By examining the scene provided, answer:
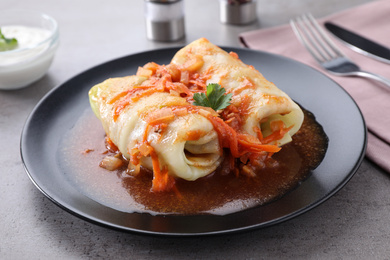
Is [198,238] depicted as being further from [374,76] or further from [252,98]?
[374,76]

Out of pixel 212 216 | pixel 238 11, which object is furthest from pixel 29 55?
pixel 212 216

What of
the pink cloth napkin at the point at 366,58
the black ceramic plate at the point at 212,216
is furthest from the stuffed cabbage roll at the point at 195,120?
the pink cloth napkin at the point at 366,58

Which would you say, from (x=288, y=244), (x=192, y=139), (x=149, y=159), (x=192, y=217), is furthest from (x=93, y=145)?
(x=288, y=244)

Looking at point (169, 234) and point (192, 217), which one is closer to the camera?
point (169, 234)

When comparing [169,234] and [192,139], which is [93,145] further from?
[169,234]

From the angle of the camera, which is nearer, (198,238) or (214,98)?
(198,238)

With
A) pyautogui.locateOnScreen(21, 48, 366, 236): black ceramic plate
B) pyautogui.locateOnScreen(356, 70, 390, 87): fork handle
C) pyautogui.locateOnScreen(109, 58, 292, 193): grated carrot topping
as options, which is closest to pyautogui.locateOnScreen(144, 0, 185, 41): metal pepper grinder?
pyautogui.locateOnScreen(21, 48, 366, 236): black ceramic plate

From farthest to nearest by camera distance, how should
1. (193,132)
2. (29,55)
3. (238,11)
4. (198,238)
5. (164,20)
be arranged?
1. (238,11)
2. (164,20)
3. (29,55)
4. (193,132)
5. (198,238)
